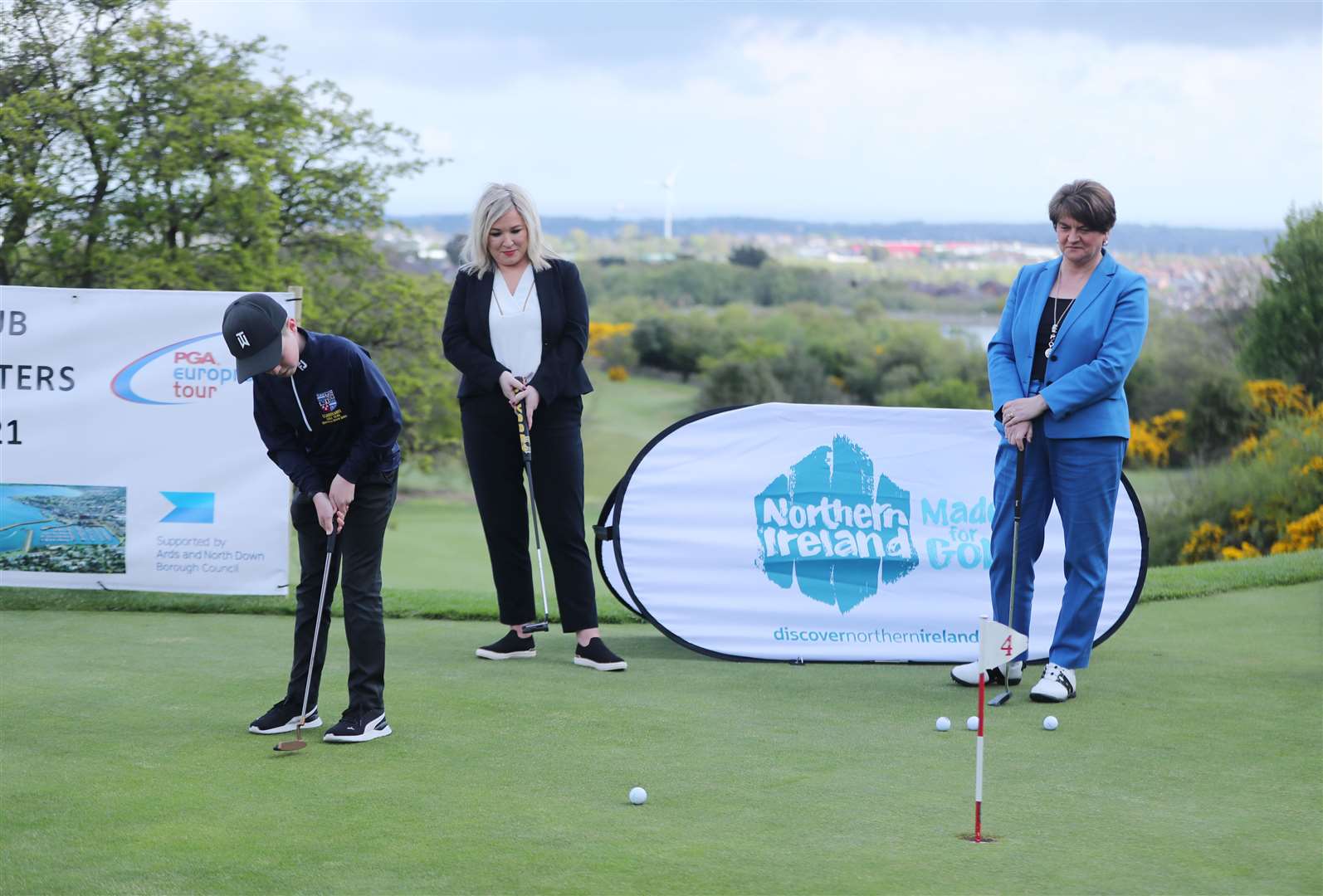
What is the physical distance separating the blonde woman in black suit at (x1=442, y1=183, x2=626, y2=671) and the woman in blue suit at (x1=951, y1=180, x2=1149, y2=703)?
5.31ft

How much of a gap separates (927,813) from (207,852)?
1789 millimetres

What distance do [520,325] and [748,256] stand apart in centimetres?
8551

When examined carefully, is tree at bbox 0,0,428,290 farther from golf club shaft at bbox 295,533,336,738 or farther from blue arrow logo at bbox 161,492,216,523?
golf club shaft at bbox 295,533,336,738

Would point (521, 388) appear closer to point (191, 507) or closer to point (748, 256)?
point (191, 507)

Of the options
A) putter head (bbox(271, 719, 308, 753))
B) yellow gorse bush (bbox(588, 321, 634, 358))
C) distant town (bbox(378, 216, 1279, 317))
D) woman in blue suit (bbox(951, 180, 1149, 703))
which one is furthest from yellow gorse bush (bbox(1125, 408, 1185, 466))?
yellow gorse bush (bbox(588, 321, 634, 358))

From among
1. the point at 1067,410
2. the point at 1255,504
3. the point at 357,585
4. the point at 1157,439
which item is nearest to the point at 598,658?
the point at 357,585

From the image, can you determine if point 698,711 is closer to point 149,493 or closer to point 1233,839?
point 1233,839

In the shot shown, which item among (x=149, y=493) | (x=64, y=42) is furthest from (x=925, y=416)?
(x=64, y=42)

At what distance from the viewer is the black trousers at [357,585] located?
4.73 m

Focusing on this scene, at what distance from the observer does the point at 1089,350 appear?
5312 millimetres

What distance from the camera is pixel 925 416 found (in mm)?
6238

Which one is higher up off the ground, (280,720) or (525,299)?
(525,299)

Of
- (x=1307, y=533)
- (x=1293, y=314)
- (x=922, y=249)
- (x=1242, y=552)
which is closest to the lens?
(x=1307, y=533)

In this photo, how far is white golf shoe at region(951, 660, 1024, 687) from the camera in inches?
Answer: 218
